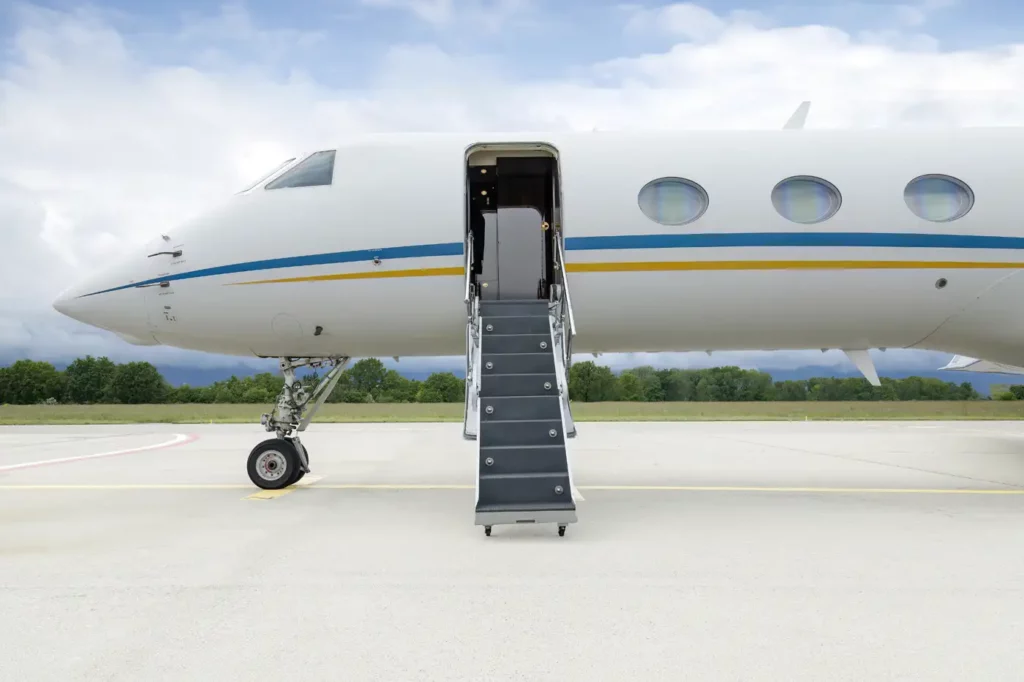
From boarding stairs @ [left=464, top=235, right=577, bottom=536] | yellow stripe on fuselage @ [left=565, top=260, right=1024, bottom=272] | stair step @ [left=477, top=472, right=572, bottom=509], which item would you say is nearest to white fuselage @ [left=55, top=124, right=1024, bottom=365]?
yellow stripe on fuselage @ [left=565, top=260, right=1024, bottom=272]

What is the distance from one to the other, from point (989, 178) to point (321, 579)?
841cm

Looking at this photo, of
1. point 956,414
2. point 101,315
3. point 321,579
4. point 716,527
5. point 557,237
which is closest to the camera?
point 321,579

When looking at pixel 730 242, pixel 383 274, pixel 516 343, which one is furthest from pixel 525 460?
pixel 730 242

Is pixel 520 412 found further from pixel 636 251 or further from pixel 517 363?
pixel 636 251

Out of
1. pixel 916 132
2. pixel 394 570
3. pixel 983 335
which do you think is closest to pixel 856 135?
pixel 916 132

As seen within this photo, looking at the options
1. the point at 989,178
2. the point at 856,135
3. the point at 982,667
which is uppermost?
the point at 856,135

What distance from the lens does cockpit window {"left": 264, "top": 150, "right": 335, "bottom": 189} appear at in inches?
334

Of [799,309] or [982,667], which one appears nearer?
[982,667]

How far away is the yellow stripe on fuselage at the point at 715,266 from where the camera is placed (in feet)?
26.2

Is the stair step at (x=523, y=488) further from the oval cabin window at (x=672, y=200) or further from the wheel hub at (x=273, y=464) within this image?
the wheel hub at (x=273, y=464)

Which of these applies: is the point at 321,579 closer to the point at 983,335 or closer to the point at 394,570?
the point at 394,570

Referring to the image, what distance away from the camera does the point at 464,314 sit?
8352mm

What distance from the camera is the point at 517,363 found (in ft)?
24.4

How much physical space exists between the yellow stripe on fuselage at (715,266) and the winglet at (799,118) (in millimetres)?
2270
